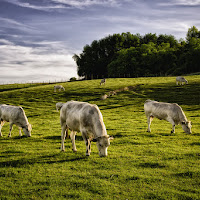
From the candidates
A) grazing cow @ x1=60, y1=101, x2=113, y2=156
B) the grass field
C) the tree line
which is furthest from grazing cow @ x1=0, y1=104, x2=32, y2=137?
the tree line

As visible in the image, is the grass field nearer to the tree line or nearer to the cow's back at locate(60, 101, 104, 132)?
the cow's back at locate(60, 101, 104, 132)

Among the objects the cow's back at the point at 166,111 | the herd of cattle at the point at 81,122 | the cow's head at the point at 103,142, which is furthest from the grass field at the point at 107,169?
the cow's back at the point at 166,111

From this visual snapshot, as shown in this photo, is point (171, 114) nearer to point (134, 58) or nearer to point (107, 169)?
point (107, 169)

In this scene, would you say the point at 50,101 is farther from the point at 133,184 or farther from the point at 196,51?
the point at 196,51

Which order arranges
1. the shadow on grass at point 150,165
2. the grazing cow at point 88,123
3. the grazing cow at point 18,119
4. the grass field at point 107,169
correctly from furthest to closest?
1. the grazing cow at point 18,119
2. the grazing cow at point 88,123
3. the shadow on grass at point 150,165
4. the grass field at point 107,169

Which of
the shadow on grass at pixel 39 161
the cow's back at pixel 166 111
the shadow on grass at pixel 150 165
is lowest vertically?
the shadow on grass at pixel 150 165

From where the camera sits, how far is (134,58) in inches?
3457

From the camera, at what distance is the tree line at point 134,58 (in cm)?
8631

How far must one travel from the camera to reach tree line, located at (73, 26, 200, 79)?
283 ft

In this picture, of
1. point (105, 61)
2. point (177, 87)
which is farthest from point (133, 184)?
point (105, 61)

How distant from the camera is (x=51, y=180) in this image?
7758 mm

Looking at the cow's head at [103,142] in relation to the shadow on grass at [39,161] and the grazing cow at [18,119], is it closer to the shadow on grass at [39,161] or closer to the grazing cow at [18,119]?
the shadow on grass at [39,161]

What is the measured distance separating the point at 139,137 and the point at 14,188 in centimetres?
995

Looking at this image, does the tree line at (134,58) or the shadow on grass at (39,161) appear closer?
the shadow on grass at (39,161)
